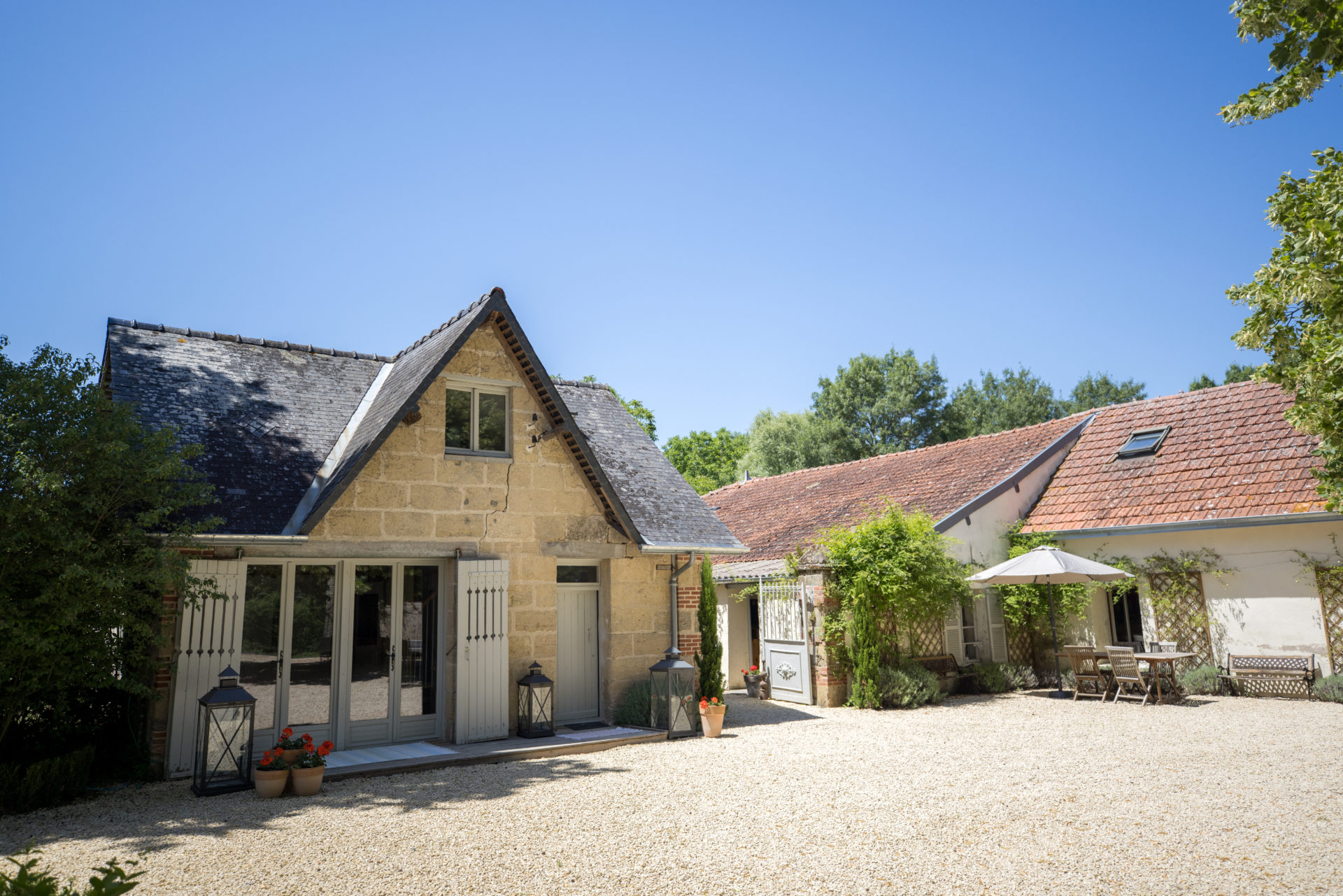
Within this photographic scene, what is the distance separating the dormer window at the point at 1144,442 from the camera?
17141mm

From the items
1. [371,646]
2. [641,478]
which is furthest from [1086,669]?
[371,646]

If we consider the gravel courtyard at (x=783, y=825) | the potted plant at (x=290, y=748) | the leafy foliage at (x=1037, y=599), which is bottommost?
the gravel courtyard at (x=783, y=825)

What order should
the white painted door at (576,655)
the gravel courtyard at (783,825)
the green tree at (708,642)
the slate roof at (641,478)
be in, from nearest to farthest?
the gravel courtyard at (783,825), the white painted door at (576,655), the slate roof at (641,478), the green tree at (708,642)

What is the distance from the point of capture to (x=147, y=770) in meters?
8.67

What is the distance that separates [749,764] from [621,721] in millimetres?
2819

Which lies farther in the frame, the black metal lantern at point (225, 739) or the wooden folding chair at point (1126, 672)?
the wooden folding chair at point (1126, 672)

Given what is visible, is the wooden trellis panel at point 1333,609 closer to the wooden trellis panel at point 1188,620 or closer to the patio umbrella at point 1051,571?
the wooden trellis panel at point 1188,620

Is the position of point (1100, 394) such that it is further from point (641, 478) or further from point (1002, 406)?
point (641, 478)

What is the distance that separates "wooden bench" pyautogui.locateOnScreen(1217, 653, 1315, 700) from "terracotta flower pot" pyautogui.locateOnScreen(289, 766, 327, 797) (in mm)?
14231

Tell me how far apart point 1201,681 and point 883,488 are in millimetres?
7099

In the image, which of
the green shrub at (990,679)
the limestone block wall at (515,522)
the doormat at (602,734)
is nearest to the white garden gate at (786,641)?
the limestone block wall at (515,522)

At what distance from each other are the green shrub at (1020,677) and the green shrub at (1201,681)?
252 centimetres

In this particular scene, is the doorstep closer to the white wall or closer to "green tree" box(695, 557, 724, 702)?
"green tree" box(695, 557, 724, 702)

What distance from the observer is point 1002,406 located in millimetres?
38562
